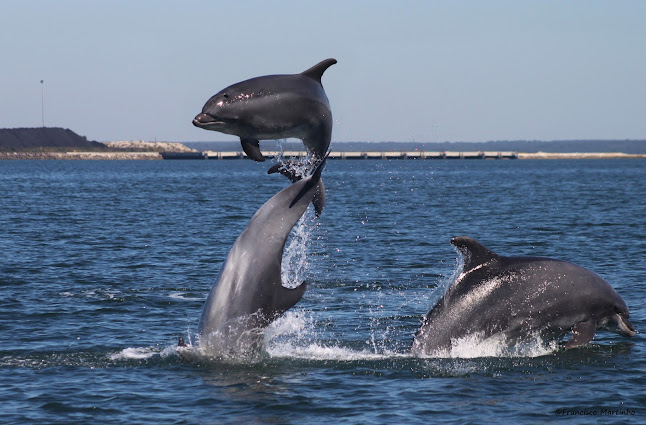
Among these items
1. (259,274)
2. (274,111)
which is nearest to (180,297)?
(259,274)

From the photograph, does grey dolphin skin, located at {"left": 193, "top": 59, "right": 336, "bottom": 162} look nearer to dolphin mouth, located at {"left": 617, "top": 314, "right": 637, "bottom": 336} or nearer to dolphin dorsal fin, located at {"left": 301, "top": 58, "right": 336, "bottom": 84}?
dolphin dorsal fin, located at {"left": 301, "top": 58, "right": 336, "bottom": 84}

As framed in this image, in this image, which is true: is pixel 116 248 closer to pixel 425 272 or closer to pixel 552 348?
pixel 425 272

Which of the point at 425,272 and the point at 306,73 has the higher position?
the point at 306,73

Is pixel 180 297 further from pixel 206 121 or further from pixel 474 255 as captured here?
pixel 206 121

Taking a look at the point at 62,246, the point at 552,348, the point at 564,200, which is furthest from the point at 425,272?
the point at 564,200

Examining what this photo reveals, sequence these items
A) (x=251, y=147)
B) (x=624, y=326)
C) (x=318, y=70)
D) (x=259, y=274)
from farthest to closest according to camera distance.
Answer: (x=624, y=326) → (x=259, y=274) → (x=318, y=70) → (x=251, y=147)

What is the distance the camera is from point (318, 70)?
Answer: 1536 cm

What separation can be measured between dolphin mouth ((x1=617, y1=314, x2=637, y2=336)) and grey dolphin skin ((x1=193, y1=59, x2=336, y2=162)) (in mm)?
6845

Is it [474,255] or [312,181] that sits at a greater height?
[312,181]

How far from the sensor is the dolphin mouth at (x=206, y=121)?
46.1 ft

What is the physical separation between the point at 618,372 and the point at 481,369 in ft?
7.74

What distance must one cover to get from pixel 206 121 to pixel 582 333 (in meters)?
7.94

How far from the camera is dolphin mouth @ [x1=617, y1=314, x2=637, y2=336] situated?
18625mm

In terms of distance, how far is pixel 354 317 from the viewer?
2289 centimetres
